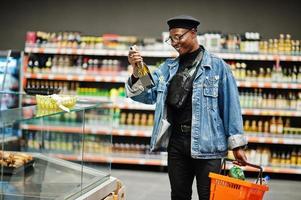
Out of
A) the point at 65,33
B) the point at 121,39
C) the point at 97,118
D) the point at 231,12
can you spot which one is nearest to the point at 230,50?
the point at 231,12

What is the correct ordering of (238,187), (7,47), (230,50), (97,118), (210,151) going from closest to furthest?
(238,187) < (210,151) < (97,118) < (230,50) < (7,47)

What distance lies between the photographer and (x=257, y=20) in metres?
7.27

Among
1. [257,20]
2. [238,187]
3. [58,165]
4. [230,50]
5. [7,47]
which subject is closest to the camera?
[238,187]

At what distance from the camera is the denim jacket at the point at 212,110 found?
295cm

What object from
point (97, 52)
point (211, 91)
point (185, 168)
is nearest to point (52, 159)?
point (185, 168)

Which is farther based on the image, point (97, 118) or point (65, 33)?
point (65, 33)

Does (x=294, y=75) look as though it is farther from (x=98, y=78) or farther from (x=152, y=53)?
(x=98, y=78)

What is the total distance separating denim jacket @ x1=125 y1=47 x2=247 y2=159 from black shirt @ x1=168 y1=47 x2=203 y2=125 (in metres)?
0.05

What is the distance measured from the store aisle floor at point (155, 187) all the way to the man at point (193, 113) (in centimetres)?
235

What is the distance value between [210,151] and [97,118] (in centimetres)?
139

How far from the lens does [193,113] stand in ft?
9.76

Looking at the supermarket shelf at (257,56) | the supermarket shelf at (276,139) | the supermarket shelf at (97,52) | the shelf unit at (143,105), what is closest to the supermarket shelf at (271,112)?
the shelf unit at (143,105)

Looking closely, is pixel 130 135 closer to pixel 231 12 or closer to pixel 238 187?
pixel 231 12

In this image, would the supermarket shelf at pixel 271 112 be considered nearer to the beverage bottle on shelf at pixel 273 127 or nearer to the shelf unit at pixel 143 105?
the shelf unit at pixel 143 105
